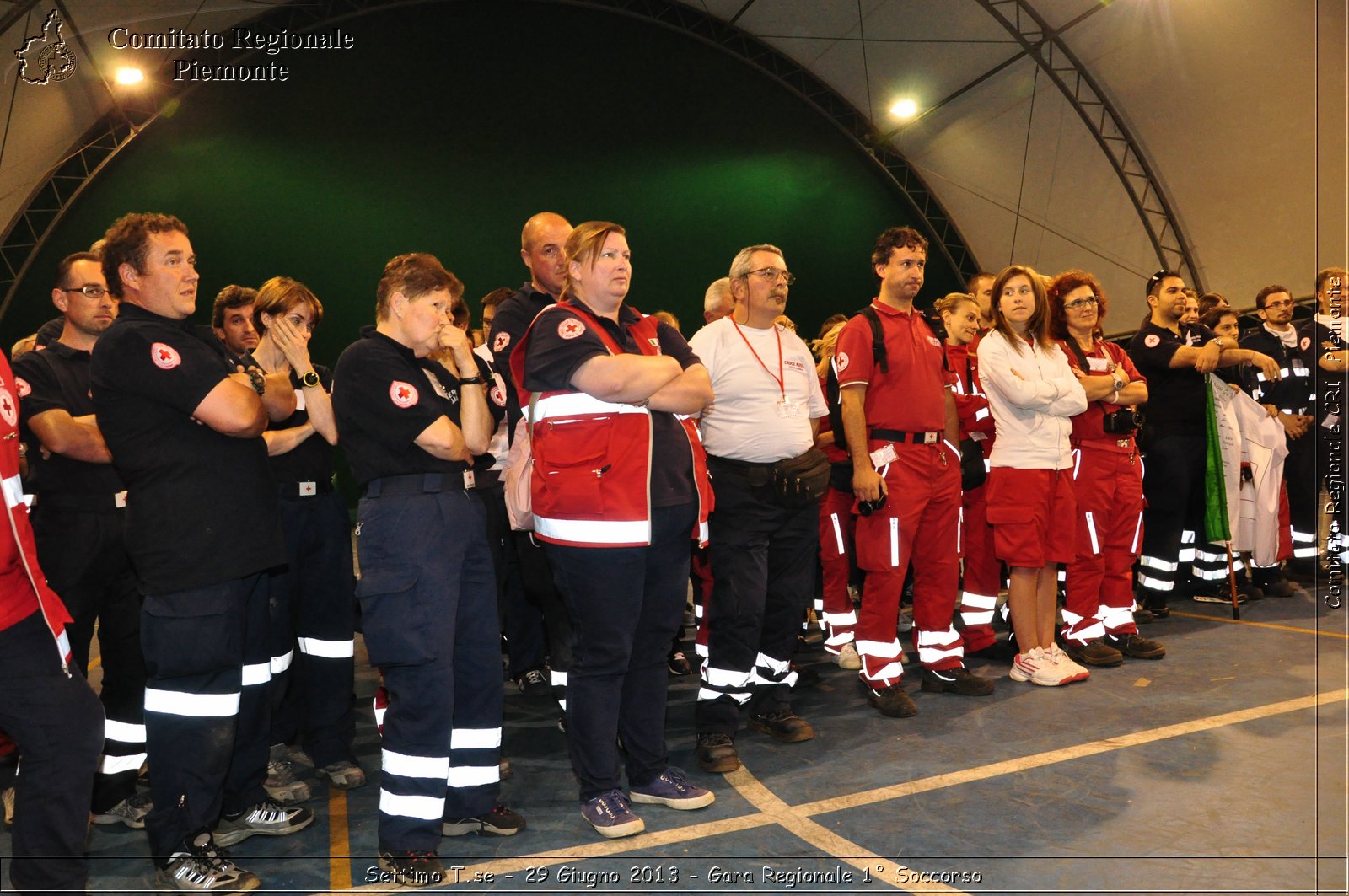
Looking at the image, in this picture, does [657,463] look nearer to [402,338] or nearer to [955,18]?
[402,338]

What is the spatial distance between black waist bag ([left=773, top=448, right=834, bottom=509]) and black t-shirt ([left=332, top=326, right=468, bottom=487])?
1483 mm

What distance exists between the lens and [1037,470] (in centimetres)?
483

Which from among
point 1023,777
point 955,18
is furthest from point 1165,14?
point 1023,777

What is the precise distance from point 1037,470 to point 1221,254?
34.0 ft

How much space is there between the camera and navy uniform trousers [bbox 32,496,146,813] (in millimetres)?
3631

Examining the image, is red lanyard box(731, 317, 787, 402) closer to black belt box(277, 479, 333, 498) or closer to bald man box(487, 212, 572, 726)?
bald man box(487, 212, 572, 726)

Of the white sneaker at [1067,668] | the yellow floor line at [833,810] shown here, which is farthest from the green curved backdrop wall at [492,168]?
the yellow floor line at [833,810]

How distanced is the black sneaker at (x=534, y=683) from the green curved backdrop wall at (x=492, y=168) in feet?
29.5

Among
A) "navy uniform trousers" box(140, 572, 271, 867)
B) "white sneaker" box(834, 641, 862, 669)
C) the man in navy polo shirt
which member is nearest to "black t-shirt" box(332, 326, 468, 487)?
the man in navy polo shirt

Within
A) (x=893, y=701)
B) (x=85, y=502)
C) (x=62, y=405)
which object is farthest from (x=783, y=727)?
(x=62, y=405)

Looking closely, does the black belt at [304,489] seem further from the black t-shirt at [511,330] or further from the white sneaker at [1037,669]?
the white sneaker at [1037,669]

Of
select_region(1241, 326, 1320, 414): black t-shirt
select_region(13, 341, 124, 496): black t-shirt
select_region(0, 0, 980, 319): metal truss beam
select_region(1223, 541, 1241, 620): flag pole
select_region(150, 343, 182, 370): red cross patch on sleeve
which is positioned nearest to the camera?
select_region(150, 343, 182, 370): red cross patch on sleeve

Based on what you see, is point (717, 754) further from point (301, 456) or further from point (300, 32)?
point (300, 32)

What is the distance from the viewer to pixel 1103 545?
5.27 meters
